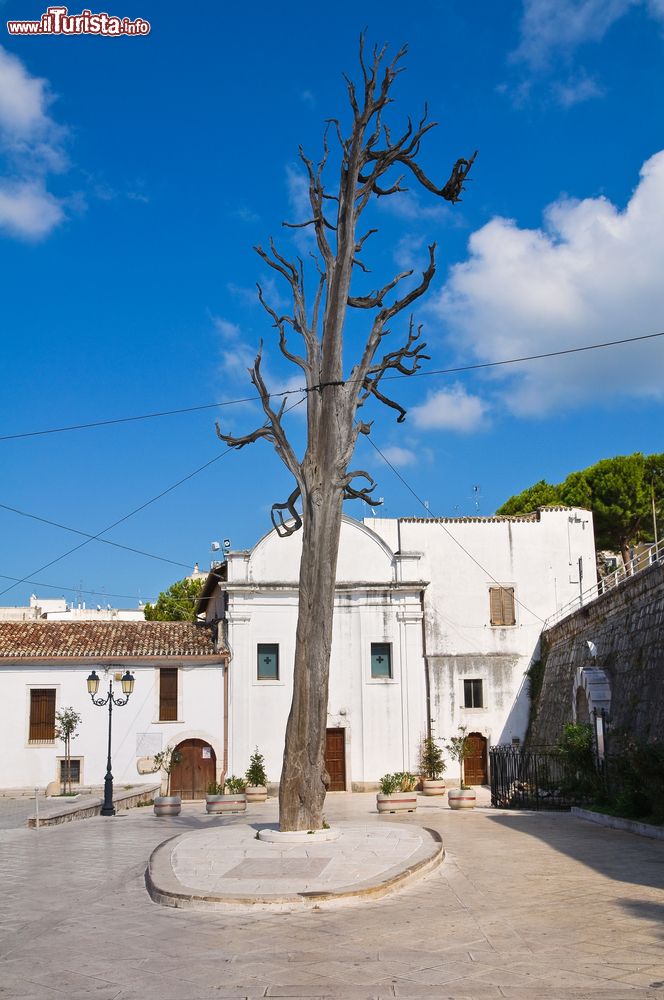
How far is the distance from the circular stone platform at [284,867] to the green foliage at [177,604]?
138 ft

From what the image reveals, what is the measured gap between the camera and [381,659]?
102 ft

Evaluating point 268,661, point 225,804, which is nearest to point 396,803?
point 225,804

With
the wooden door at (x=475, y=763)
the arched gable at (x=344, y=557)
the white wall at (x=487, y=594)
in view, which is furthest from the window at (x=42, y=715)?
the wooden door at (x=475, y=763)

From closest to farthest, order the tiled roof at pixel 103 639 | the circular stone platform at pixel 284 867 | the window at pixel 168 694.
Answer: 1. the circular stone platform at pixel 284 867
2. the window at pixel 168 694
3. the tiled roof at pixel 103 639

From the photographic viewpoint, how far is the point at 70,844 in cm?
1497

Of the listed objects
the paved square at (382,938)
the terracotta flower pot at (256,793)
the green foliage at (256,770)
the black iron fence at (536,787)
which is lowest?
the terracotta flower pot at (256,793)

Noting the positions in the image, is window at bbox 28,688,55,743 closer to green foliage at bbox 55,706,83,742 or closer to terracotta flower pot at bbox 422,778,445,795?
green foliage at bbox 55,706,83,742

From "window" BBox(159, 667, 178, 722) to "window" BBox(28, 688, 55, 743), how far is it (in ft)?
11.1

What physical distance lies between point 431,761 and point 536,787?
10868 mm

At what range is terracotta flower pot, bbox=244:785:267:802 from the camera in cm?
2588

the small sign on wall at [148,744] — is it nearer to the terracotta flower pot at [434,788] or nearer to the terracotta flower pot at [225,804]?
the terracotta flower pot at [434,788]

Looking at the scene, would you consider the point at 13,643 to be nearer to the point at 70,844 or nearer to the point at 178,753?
the point at 178,753

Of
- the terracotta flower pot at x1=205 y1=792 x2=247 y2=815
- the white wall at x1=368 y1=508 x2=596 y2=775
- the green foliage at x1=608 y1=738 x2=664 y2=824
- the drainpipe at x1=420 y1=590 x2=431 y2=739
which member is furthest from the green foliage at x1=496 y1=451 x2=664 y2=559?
the green foliage at x1=608 y1=738 x2=664 y2=824

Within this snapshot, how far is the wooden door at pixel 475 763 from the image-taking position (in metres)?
30.8
